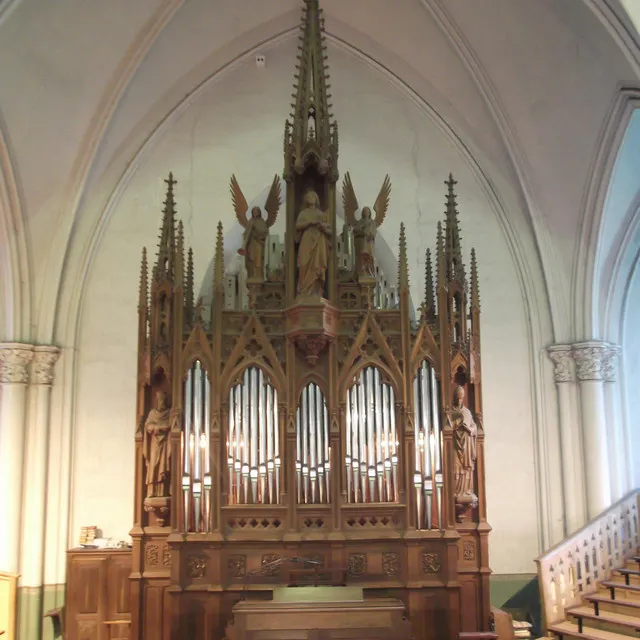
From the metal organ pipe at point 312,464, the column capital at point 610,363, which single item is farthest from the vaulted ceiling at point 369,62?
the metal organ pipe at point 312,464

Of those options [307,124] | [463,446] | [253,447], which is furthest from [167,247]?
[463,446]

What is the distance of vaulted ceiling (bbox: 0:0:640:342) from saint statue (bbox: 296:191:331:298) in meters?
4.54

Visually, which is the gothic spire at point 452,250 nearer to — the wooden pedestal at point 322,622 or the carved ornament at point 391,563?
the carved ornament at point 391,563

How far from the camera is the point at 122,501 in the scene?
47.1 feet

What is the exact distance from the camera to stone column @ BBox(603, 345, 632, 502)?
577 inches

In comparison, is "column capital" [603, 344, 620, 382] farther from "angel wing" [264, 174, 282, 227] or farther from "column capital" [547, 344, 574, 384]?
"angel wing" [264, 174, 282, 227]

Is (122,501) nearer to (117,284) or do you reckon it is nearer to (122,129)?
(117,284)

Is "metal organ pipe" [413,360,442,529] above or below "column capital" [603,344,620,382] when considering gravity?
below

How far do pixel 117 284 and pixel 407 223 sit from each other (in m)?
5.17

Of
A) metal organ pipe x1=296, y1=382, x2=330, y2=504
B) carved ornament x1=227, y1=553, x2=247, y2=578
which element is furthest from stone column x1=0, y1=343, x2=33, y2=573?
metal organ pipe x1=296, y1=382, x2=330, y2=504

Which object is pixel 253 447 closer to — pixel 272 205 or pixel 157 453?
pixel 157 453

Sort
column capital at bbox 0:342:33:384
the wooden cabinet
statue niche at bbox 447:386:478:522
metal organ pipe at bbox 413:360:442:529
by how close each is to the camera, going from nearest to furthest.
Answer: metal organ pipe at bbox 413:360:442:529, statue niche at bbox 447:386:478:522, the wooden cabinet, column capital at bbox 0:342:33:384

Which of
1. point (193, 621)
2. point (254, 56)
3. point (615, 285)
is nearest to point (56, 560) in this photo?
point (193, 621)

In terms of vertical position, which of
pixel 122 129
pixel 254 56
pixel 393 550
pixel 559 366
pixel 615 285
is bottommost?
pixel 393 550
